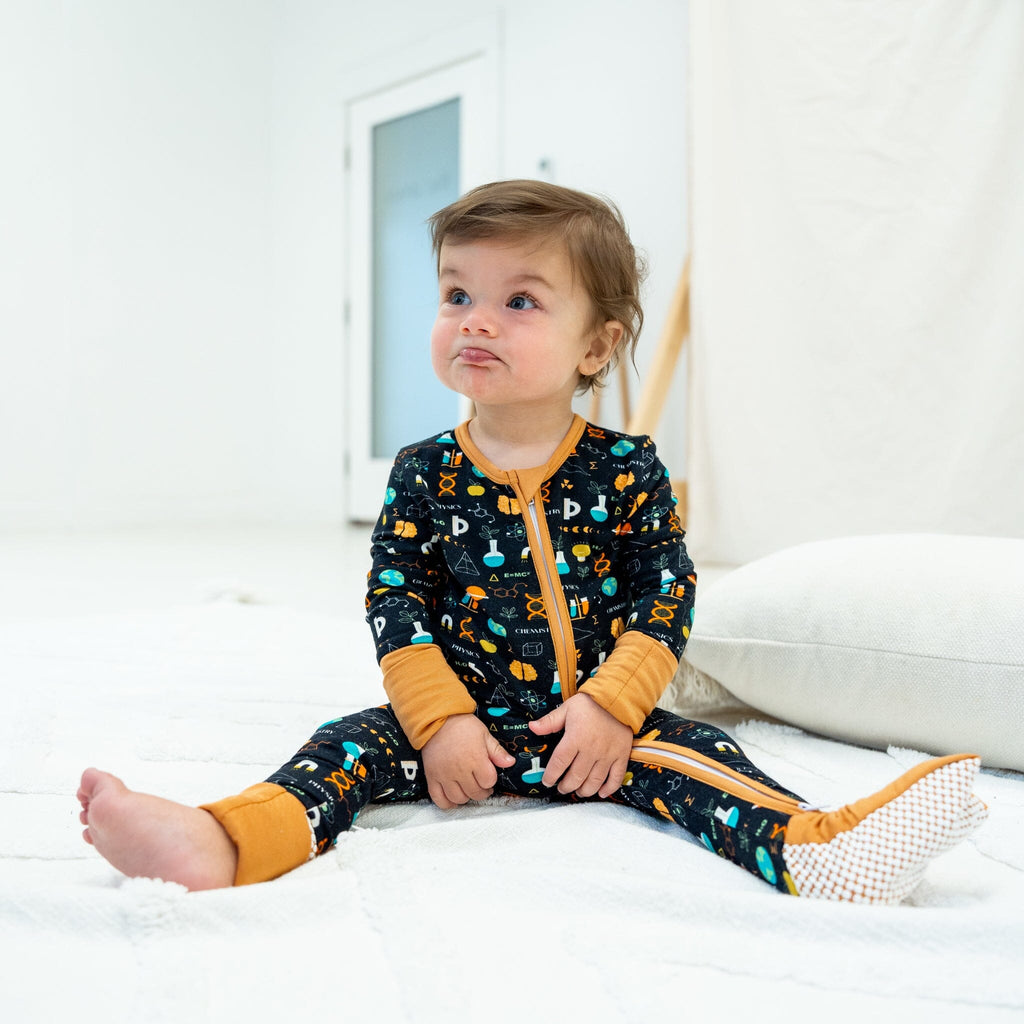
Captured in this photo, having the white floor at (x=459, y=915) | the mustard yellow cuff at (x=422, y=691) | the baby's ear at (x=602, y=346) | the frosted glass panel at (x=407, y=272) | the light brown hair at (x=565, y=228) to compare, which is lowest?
the white floor at (x=459, y=915)

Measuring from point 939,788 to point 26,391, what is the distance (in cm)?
357

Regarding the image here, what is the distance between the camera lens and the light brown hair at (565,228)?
69cm

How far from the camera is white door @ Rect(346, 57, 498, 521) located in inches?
139

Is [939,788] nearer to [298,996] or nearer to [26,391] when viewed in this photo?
[298,996]

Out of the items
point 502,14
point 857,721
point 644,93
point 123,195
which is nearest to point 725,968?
point 857,721

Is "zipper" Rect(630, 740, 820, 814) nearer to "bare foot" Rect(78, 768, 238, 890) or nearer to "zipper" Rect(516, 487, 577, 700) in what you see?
"zipper" Rect(516, 487, 577, 700)

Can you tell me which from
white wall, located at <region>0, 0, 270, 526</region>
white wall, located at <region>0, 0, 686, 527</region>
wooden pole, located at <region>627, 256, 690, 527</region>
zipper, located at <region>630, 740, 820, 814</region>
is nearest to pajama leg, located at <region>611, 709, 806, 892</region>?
zipper, located at <region>630, 740, 820, 814</region>

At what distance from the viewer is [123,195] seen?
3.70 m

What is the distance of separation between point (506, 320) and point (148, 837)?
404mm

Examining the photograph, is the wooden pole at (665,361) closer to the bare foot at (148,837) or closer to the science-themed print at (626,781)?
the science-themed print at (626,781)

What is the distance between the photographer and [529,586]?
703 mm

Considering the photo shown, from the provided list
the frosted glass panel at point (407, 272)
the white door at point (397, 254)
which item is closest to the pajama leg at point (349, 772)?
the white door at point (397, 254)

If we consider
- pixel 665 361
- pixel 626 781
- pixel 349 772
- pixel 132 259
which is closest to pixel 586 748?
pixel 626 781

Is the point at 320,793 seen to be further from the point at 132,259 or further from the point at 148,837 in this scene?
the point at 132,259
